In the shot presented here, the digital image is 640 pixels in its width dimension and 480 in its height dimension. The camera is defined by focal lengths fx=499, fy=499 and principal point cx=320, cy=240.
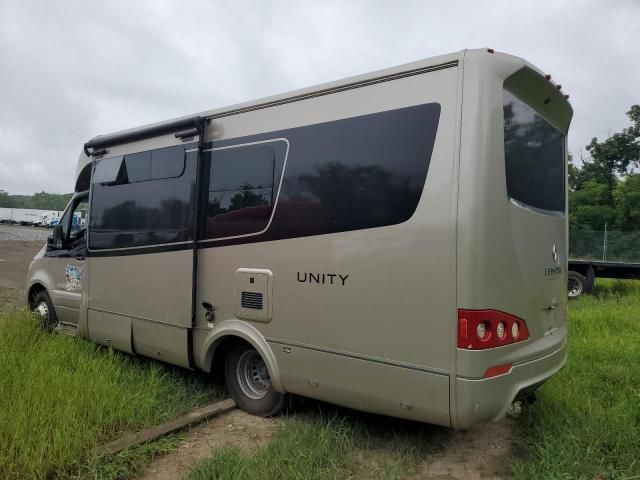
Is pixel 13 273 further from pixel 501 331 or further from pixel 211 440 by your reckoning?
pixel 501 331

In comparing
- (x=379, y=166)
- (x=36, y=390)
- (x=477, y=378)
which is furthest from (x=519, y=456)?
(x=36, y=390)

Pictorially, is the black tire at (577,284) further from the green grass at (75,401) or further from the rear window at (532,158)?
the green grass at (75,401)

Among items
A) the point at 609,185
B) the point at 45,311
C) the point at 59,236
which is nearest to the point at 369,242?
the point at 59,236

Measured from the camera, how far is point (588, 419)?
399cm

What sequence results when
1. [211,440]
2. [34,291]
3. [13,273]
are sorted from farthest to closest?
[13,273]
[34,291]
[211,440]

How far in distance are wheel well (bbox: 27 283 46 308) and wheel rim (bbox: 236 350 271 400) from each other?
12.8 ft

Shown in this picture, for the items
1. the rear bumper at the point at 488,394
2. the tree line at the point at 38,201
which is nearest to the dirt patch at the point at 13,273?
the rear bumper at the point at 488,394

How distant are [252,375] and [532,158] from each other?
3002 mm

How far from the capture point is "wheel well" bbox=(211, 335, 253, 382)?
4492 mm

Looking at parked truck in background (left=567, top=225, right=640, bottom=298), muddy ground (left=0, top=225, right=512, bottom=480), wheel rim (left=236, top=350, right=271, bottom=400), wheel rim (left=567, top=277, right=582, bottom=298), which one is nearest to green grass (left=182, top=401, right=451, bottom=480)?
muddy ground (left=0, top=225, right=512, bottom=480)

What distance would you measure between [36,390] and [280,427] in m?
2.01

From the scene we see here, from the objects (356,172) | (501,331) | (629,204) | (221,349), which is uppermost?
(629,204)

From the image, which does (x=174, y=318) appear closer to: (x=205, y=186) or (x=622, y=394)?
(x=205, y=186)

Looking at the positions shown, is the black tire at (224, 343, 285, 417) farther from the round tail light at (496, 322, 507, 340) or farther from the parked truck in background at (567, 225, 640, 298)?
the parked truck in background at (567, 225, 640, 298)
